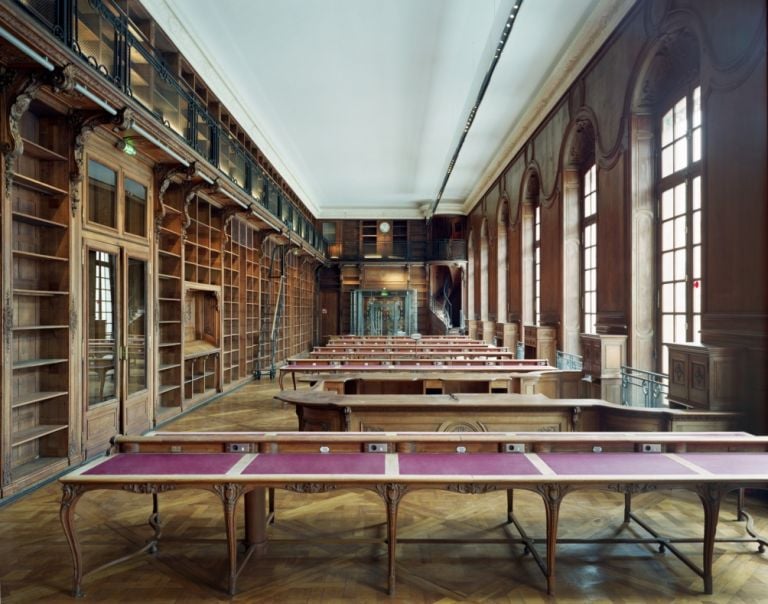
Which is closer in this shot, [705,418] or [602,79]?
[705,418]

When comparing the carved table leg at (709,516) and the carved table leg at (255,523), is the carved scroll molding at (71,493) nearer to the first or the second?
the carved table leg at (255,523)

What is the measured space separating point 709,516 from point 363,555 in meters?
1.84

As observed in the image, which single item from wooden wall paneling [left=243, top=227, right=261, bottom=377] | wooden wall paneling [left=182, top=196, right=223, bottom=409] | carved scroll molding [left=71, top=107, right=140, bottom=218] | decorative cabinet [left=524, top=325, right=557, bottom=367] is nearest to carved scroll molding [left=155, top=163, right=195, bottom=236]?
wooden wall paneling [left=182, top=196, right=223, bottom=409]

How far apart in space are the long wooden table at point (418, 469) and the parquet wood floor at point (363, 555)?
0.39 ft

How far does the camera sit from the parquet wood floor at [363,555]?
242cm

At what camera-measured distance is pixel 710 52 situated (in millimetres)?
4574

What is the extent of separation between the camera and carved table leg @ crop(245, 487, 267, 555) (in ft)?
9.18

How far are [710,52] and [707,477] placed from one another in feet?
13.9

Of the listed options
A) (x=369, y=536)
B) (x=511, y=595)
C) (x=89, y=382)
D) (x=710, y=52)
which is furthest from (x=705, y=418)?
(x=89, y=382)

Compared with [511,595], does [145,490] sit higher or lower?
higher

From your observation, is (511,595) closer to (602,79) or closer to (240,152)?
(602,79)

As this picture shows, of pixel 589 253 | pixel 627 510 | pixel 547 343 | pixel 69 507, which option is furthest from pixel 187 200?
pixel 547 343

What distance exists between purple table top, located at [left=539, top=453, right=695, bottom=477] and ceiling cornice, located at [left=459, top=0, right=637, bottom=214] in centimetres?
597

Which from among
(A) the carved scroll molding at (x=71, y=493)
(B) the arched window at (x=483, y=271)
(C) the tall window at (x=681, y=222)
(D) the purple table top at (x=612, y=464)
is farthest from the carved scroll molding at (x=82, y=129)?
(B) the arched window at (x=483, y=271)
